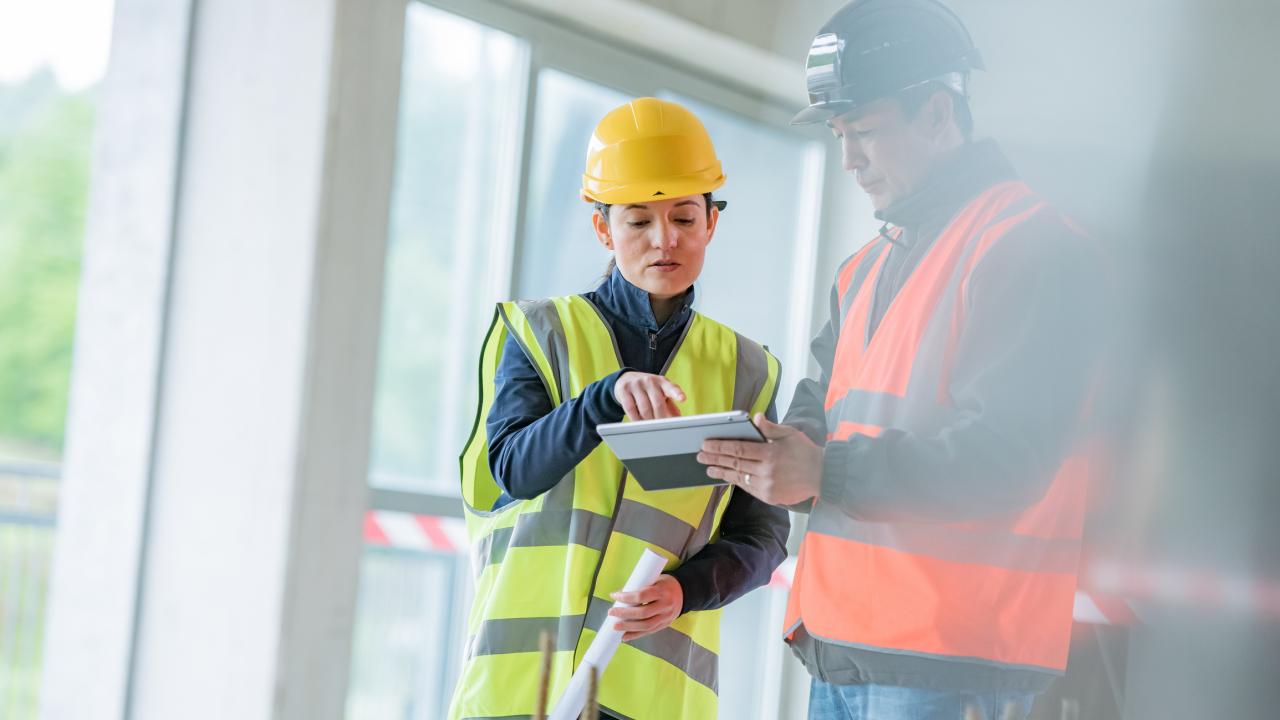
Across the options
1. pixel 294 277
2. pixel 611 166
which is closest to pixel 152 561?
pixel 294 277

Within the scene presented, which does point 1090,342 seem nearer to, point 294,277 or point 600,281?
point 600,281

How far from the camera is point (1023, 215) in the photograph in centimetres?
135

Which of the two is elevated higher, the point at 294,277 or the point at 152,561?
the point at 294,277

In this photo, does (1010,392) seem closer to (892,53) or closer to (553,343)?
(892,53)

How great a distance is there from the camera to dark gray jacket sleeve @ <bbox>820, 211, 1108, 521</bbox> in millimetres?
1287

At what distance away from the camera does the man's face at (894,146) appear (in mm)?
1485

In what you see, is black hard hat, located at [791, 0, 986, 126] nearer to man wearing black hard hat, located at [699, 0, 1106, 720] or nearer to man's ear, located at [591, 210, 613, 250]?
man wearing black hard hat, located at [699, 0, 1106, 720]

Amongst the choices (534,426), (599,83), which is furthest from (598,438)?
(599,83)

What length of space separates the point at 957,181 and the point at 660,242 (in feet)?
1.50

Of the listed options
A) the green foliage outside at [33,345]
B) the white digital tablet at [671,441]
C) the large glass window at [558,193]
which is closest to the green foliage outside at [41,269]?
the green foliage outside at [33,345]

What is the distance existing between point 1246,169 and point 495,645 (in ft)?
3.68

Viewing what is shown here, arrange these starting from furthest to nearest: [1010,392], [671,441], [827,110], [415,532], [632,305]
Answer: [415,532] < [632,305] < [827,110] < [671,441] < [1010,392]

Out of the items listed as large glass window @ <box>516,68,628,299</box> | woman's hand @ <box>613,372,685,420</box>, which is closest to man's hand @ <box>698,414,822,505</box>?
woman's hand @ <box>613,372,685,420</box>

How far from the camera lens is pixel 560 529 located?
66.6 inches
